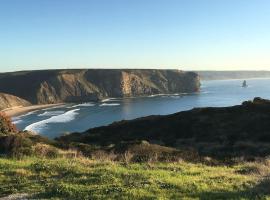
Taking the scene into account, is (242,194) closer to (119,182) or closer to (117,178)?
(119,182)

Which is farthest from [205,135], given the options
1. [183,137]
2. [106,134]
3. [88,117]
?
[88,117]

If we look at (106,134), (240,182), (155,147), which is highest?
(240,182)

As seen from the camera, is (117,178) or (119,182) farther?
(117,178)

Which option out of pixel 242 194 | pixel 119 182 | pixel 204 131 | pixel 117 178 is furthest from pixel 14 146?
pixel 204 131

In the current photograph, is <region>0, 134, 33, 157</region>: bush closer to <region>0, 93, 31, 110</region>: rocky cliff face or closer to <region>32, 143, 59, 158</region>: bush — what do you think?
<region>32, 143, 59, 158</region>: bush

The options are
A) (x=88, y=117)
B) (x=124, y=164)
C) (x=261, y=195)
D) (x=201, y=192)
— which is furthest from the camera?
(x=88, y=117)

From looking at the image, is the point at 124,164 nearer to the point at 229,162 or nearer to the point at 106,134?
the point at 229,162

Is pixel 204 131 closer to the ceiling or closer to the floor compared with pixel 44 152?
closer to the floor

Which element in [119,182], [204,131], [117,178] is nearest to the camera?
[119,182]
